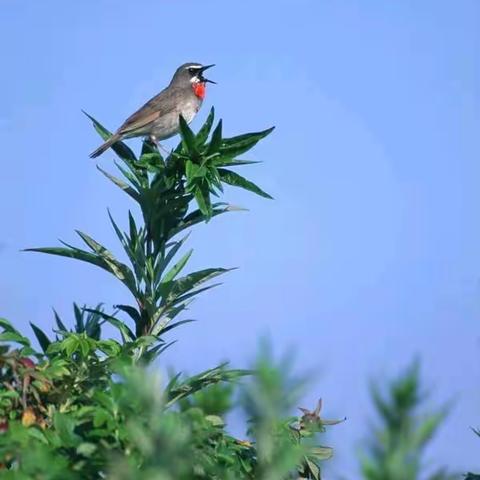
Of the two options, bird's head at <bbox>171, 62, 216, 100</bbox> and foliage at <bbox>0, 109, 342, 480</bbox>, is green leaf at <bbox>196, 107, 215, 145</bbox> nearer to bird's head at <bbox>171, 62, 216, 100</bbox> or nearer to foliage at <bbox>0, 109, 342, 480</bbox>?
foliage at <bbox>0, 109, 342, 480</bbox>

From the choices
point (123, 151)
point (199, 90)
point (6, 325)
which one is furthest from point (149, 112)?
point (6, 325)

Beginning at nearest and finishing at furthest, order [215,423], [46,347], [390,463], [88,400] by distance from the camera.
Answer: [390,463]
[215,423]
[88,400]
[46,347]

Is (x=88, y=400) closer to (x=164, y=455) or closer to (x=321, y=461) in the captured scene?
(x=321, y=461)

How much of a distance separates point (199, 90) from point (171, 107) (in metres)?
1.44

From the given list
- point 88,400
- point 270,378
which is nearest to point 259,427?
point 270,378

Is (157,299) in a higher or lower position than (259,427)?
higher

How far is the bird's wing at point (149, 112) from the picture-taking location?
49.9 feet

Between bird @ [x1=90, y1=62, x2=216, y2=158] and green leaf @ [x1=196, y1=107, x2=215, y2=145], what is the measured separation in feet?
31.4

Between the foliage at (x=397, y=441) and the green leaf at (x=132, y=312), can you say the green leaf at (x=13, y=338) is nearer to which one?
the green leaf at (x=132, y=312)

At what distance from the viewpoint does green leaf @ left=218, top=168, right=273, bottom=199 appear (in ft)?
14.4

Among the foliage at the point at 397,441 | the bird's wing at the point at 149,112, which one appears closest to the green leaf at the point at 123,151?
the foliage at the point at 397,441

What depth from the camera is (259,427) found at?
2.36 ft

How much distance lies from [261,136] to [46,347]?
1.49 metres

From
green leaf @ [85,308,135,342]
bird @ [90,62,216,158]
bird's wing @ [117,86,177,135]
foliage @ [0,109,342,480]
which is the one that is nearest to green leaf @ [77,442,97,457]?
foliage @ [0,109,342,480]
